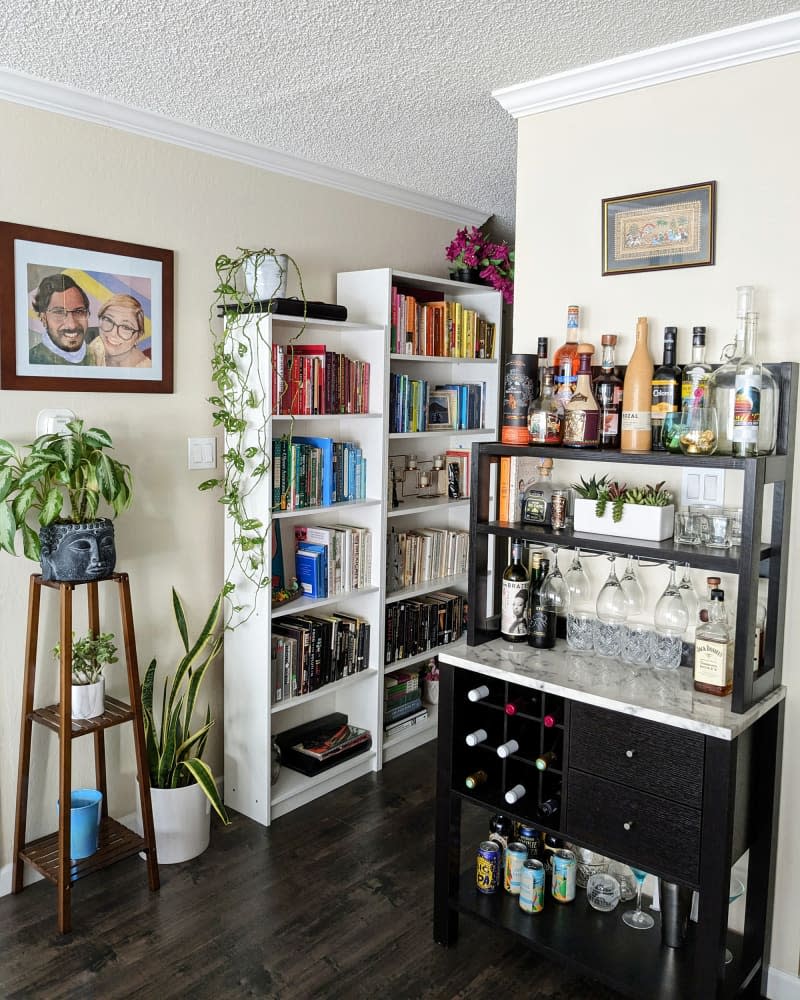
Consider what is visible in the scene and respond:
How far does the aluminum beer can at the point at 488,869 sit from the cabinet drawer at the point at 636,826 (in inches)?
15.2

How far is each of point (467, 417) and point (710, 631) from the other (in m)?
2.04

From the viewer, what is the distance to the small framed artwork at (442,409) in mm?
3766

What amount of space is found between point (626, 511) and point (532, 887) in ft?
3.45

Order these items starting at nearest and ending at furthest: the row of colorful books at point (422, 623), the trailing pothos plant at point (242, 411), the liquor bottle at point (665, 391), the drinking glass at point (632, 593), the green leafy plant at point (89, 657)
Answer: the liquor bottle at point (665, 391) → the drinking glass at point (632, 593) → the green leafy plant at point (89, 657) → the trailing pothos plant at point (242, 411) → the row of colorful books at point (422, 623)

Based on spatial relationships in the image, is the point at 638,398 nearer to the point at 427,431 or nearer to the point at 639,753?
the point at 639,753

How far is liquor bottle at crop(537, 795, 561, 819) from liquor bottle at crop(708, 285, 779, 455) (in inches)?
38.4

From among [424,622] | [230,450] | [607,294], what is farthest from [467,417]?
[607,294]

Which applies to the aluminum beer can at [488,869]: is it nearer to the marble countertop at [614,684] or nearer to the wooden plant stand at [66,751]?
the marble countertop at [614,684]

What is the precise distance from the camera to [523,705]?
225 centimetres

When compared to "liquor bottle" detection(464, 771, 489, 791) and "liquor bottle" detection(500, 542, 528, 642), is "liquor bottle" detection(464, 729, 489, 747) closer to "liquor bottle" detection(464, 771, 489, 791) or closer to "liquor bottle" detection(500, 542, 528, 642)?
"liquor bottle" detection(464, 771, 489, 791)

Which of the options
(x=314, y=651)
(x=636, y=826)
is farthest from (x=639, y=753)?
(x=314, y=651)

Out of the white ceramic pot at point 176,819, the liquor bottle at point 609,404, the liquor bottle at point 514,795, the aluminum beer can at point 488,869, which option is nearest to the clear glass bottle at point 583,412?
the liquor bottle at point 609,404

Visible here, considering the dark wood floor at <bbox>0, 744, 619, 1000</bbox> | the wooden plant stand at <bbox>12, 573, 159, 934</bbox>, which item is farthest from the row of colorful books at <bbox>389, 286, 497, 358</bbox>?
the dark wood floor at <bbox>0, 744, 619, 1000</bbox>

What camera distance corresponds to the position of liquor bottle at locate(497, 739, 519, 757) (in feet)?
7.19
